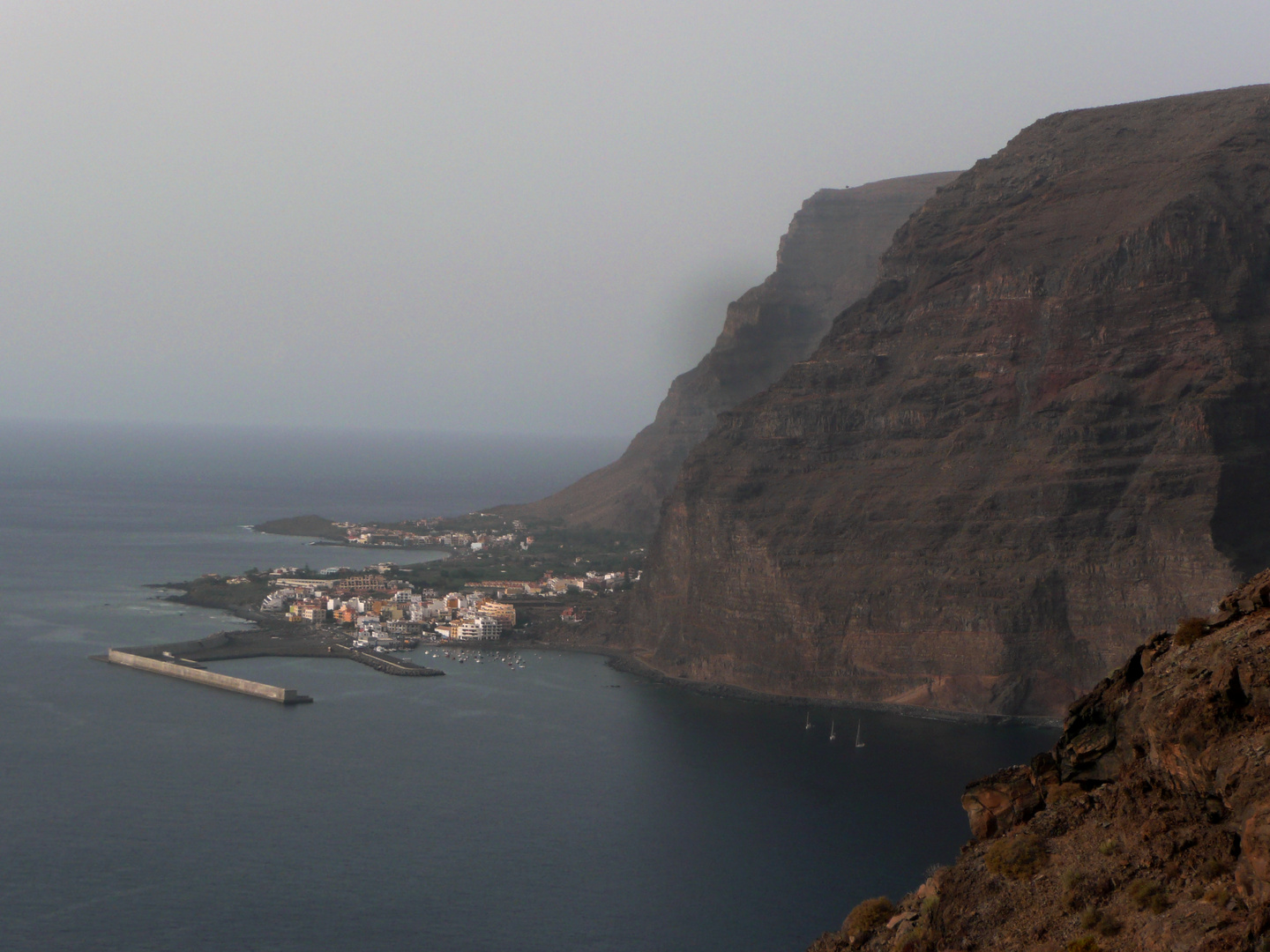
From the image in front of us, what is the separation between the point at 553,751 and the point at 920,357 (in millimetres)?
42267

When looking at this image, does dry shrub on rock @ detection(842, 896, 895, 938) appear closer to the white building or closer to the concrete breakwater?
the concrete breakwater

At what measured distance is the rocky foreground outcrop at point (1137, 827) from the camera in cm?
1460

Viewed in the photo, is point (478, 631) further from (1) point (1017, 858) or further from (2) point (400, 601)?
(1) point (1017, 858)

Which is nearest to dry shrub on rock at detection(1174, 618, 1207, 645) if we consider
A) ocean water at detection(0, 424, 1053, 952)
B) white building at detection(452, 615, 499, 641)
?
ocean water at detection(0, 424, 1053, 952)

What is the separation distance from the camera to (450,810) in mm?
69750

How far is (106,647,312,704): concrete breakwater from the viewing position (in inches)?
3789

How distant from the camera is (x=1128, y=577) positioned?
90750 mm

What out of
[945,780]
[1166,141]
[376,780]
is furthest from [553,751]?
[1166,141]

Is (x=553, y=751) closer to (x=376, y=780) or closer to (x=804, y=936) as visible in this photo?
(x=376, y=780)

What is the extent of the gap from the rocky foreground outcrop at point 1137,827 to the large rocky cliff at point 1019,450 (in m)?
73.3

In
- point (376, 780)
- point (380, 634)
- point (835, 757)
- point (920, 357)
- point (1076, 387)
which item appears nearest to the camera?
point (376, 780)

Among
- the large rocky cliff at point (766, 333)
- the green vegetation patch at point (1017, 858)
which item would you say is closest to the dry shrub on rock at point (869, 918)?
the green vegetation patch at point (1017, 858)

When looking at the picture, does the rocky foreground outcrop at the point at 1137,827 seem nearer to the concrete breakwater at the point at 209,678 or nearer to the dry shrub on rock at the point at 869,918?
the dry shrub on rock at the point at 869,918

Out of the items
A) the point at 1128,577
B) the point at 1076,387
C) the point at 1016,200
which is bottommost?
the point at 1128,577
